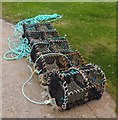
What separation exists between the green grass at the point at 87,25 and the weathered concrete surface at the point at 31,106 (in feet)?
1.83

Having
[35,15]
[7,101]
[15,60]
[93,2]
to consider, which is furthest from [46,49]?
[93,2]

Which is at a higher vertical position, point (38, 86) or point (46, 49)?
point (46, 49)

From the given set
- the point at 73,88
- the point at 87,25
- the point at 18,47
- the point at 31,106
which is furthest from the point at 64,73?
the point at 87,25

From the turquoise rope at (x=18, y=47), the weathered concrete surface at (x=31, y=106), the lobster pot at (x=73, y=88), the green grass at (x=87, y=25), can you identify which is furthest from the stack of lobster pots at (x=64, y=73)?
the green grass at (x=87, y=25)

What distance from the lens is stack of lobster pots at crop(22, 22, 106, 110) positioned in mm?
6324

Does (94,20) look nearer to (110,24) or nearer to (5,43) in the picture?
(110,24)

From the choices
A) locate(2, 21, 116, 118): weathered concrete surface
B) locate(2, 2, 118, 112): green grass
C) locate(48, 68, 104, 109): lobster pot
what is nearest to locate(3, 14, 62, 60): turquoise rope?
locate(2, 21, 116, 118): weathered concrete surface

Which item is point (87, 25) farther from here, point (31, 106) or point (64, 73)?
point (31, 106)

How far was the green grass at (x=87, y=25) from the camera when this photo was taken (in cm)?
871

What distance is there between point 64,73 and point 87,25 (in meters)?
5.21

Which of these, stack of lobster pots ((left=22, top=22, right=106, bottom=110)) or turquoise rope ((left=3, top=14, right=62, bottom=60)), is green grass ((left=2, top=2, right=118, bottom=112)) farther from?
turquoise rope ((left=3, top=14, right=62, bottom=60))

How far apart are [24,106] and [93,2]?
9110 millimetres

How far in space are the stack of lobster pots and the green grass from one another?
75 cm

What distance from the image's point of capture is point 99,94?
6.68 meters
